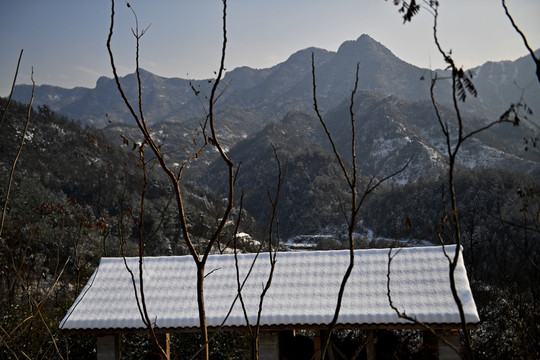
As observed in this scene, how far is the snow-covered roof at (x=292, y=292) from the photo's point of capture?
286 inches

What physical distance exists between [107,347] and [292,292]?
2.91m

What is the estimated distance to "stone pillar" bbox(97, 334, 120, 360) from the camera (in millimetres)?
7852

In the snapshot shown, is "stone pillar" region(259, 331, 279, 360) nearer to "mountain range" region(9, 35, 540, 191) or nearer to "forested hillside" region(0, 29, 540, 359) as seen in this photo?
"forested hillside" region(0, 29, 540, 359)

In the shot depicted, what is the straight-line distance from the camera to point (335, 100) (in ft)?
600

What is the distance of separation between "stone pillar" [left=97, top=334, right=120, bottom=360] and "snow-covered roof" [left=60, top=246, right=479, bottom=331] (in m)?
0.37

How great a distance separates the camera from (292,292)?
8055 millimetres

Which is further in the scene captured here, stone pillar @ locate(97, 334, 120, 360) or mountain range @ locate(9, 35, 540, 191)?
mountain range @ locate(9, 35, 540, 191)

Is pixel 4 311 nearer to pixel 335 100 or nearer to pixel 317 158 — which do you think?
pixel 317 158

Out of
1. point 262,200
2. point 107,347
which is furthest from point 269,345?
point 262,200

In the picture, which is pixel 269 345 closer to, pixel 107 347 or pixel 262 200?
pixel 107 347

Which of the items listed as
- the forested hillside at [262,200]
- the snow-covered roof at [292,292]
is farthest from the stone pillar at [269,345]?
the forested hillside at [262,200]

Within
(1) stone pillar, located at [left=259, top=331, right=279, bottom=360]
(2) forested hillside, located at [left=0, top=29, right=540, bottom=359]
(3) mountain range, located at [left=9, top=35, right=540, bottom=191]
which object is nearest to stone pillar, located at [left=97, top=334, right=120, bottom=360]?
(2) forested hillside, located at [left=0, top=29, right=540, bottom=359]

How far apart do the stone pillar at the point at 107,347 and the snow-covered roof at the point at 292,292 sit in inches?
14.7

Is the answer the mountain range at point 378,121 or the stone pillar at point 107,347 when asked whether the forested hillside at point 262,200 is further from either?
the stone pillar at point 107,347
